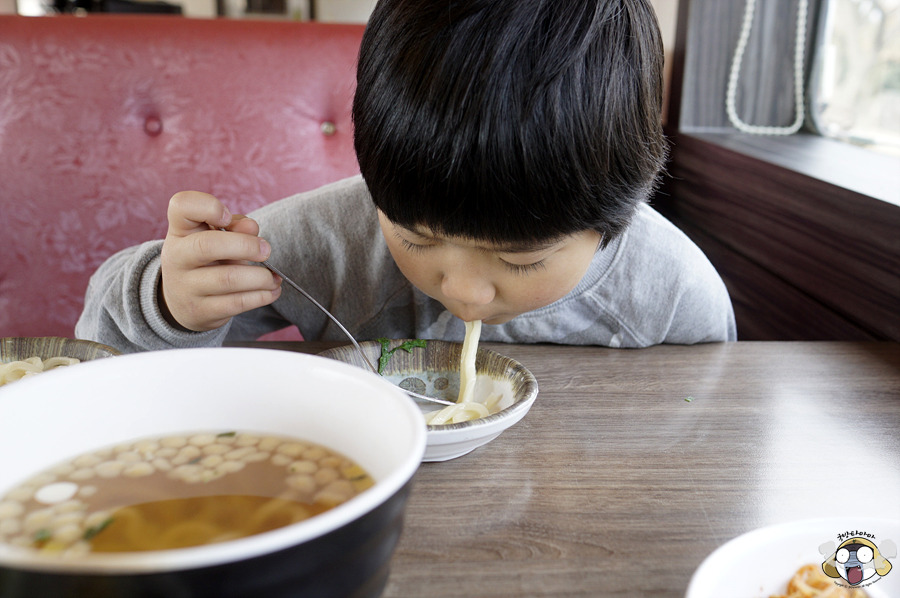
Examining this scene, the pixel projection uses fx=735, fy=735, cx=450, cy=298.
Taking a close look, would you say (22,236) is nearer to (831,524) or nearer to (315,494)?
(315,494)

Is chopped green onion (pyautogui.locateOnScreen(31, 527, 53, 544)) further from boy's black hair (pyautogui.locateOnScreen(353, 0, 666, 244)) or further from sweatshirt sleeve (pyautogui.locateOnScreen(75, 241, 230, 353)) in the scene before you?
sweatshirt sleeve (pyautogui.locateOnScreen(75, 241, 230, 353))

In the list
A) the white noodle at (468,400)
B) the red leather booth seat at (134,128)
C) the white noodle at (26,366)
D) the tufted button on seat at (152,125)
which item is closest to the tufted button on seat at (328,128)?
the red leather booth seat at (134,128)

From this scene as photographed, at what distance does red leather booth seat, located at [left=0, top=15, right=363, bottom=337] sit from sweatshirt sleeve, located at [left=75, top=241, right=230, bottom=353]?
2.25 feet

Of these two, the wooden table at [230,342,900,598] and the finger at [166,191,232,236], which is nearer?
the wooden table at [230,342,900,598]

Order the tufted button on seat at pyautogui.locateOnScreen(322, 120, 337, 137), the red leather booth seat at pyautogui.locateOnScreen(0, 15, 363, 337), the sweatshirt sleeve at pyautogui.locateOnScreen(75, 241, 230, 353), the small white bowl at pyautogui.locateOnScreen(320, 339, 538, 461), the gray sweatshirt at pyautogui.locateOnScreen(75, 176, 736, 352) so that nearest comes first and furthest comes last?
the small white bowl at pyautogui.locateOnScreen(320, 339, 538, 461) < the sweatshirt sleeve at pyautogui.locateOnScreen(75, 241, 230, 353) < the gray sweatshirt at pyautogui.locateOnScreen(75, 176, 736, 352) < the red leather booth seat at pyautogui.locateOnScreen(0, 15, 363, 337) < the tufted button on seat at pyautogui.locateOnScreen(322, 120, 337, 137)

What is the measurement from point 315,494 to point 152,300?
2.02 ft

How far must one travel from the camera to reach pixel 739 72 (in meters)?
2.18

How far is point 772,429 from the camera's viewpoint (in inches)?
31.3

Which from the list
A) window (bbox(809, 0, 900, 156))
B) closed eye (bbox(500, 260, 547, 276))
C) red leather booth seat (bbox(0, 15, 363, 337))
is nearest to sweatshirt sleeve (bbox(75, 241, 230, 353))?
closed eye (bbox(500, 260, 547, 276))

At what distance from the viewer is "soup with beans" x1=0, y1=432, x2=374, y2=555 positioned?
44cm

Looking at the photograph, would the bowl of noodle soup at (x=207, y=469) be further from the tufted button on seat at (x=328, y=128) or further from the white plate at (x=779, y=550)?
the tufted button on seat at (x=328, y=128)

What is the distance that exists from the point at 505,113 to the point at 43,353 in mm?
541

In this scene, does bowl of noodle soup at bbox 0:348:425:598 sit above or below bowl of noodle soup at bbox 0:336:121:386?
above

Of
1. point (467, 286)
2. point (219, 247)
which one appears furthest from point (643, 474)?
point (219, 247)
